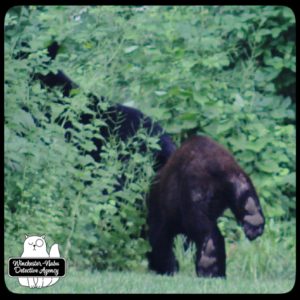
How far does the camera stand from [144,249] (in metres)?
7.50

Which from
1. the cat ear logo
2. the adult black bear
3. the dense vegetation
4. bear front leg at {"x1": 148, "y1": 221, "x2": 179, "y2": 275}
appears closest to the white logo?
the cat ear logo

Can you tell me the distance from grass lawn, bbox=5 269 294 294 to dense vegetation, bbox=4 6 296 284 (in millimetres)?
457

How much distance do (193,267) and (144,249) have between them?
1.46ft

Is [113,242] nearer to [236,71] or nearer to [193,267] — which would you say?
[193,267]

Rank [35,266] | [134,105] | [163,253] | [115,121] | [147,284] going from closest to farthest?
Answer: [35,266] → [147,284] → [163,253] → [115,121] → [134,105]

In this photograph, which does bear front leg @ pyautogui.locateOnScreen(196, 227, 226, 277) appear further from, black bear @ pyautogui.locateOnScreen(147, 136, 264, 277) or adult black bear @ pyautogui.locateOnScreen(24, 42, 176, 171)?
adult black bear @ pyautogui.locateOnScreen(24, 42, 176, 171)

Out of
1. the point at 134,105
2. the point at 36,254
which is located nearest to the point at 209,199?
the point at 36,254

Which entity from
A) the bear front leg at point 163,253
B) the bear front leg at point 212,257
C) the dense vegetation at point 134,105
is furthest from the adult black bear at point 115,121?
the bear front leg at point 212,257

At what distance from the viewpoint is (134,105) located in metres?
8.55

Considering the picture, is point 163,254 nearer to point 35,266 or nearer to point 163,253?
point 163,253

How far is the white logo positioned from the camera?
5719 millimetres

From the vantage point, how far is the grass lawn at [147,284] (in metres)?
5.88

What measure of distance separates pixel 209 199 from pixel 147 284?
3.18ft

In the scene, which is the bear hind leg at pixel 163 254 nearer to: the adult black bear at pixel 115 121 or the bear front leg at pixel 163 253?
the bear front leg at pixel 163 253
